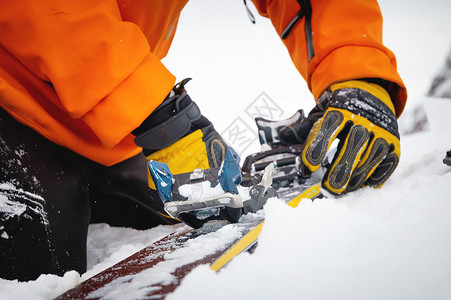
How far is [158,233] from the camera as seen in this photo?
1222 mm

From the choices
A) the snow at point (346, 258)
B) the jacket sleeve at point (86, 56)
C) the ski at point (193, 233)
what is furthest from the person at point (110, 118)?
the snow at point (346, 258)

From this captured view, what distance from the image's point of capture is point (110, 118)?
0.80 metres

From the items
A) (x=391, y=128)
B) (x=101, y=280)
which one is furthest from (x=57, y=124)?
(x=391, y=128)

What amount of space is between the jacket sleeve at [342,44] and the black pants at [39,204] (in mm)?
923

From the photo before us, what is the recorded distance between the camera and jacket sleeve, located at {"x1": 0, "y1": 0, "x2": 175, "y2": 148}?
737 mm

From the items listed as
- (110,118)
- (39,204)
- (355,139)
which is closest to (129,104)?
(110,118)

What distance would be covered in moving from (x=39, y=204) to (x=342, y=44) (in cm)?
125

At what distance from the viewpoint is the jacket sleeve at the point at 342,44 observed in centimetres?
124

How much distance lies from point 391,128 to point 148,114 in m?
0.94

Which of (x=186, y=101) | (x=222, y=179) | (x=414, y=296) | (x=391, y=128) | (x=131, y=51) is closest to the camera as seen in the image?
(x=414, y=296)

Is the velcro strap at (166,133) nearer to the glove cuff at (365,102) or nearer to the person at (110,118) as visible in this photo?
the person at (110,118)

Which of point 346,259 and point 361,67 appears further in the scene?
point 361,67

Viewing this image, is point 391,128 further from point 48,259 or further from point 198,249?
point 48,259

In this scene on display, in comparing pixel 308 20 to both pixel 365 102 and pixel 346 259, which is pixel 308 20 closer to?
pixel 365 102
